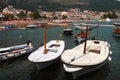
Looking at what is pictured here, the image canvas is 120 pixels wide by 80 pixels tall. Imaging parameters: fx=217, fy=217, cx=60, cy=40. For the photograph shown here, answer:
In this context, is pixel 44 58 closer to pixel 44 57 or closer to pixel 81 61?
pixel 44 57

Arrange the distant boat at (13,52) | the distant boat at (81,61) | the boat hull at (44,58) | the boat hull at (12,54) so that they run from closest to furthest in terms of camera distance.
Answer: the distant boat at (81,61), the boat hull at (44,58), the boat hull at (12,54), the distant boat at (13,52)

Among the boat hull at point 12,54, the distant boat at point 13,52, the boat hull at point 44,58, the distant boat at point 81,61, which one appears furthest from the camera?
the distant boat at point 13,52

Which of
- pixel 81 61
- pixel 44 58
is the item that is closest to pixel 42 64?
pixel 44 58

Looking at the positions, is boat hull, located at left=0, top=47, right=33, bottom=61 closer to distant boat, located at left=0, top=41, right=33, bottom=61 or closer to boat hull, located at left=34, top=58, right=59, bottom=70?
distant boat, located at left=0, top=41, right=33, bottom=61

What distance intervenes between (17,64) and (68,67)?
51.9 ft

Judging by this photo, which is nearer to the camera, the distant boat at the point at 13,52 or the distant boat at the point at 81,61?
the distant boat at the point at 81,61

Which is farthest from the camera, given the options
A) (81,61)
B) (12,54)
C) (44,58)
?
(12,54)

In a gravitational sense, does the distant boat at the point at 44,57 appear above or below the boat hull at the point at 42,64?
above

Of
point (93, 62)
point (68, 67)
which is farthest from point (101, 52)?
point (68, 67)

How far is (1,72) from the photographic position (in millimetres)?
45219

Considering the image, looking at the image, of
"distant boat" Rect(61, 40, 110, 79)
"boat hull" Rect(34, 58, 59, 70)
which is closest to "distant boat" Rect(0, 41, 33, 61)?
"boat hull" Rect(34, 58, 59, 70)

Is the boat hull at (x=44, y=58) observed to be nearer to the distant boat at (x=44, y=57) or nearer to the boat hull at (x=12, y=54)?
the distant boat at (x=44, y=57)

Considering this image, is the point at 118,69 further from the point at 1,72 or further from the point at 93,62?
the point at 1,72

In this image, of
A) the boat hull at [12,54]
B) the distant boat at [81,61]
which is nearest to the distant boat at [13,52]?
the boat hull at [12,54]
